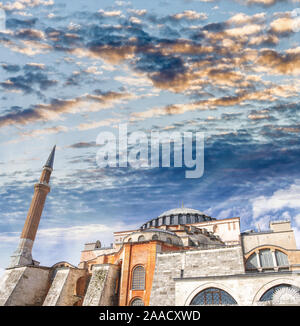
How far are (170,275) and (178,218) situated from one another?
17769mm

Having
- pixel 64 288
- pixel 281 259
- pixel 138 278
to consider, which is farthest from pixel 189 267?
pixel 64 288

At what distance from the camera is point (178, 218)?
36.9m

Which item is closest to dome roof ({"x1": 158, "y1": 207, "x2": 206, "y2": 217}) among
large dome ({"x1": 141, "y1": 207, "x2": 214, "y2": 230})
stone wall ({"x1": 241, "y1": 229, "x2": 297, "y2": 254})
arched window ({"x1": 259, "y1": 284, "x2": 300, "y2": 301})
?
large dome ({"x1": 141, "y1": 207, "x2": 214, "y2": 230})

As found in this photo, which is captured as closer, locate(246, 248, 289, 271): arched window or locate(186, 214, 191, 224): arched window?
locate(246, 248, 289, 271): arched window

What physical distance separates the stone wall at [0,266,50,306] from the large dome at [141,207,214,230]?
49.8 feet

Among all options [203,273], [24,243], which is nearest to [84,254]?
[24,243]

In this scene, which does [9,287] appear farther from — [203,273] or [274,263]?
[274,263]

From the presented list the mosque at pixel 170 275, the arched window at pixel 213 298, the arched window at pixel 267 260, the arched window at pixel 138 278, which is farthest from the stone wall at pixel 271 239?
the arched window at pixel 138 278

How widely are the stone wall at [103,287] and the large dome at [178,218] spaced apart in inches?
575

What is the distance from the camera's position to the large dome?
36.3 m

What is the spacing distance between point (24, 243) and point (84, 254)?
10627 millimetres

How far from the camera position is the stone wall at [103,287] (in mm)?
19859

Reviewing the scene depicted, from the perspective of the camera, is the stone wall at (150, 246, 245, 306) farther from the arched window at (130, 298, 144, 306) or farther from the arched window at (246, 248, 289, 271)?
the arched window at (246, 248, 289, 271)

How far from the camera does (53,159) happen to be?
38094 mm
